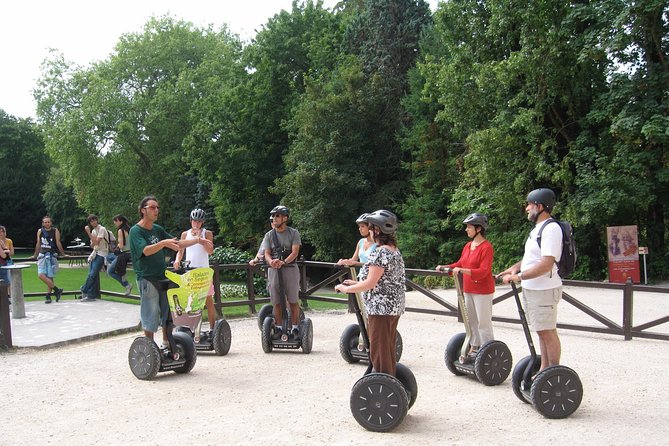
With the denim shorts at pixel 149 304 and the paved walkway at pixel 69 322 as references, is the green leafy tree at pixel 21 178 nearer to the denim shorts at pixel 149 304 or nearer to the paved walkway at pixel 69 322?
the paved walkway at pixel 69 322

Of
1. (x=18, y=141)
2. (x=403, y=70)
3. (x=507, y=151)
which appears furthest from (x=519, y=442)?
(x=18, y=141)

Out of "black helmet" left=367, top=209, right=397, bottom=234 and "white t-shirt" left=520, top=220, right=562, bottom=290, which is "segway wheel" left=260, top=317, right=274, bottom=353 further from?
"white t-shirt" left=520, top=220, right=562, bottom=290

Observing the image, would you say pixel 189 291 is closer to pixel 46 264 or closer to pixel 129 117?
pixel 46 264

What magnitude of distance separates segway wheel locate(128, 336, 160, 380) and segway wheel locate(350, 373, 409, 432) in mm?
3135

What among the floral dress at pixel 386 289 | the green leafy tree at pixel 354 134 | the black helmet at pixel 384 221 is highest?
the green leafy tree at pixel 354 134

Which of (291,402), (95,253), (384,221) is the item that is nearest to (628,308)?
(291,402)

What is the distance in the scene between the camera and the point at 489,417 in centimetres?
584

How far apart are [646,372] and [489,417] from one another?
306 cm

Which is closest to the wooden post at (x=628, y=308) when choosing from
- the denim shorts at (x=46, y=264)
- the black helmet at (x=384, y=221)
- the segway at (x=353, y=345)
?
the segway at (x=353, y=345)

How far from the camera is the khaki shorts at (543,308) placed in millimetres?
5684

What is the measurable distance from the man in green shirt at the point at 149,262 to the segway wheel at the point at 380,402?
3062 millimetres

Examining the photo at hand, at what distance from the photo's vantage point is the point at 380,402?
539 cm

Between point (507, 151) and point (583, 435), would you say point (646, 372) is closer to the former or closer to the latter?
point (583, 435)

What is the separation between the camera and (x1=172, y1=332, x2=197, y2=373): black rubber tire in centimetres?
786
